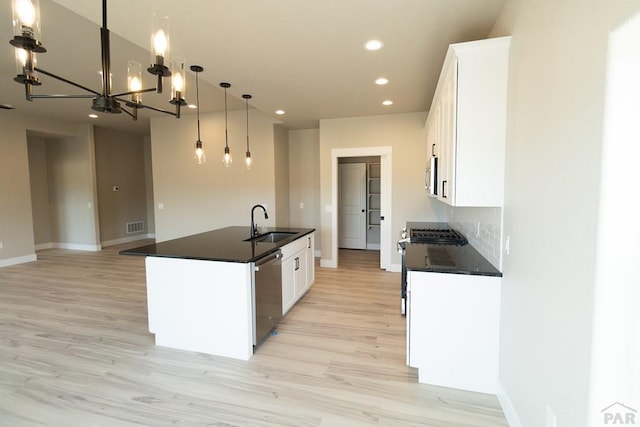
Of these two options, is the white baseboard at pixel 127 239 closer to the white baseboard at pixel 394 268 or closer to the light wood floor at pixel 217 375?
the light wood floor at pixel 217 375

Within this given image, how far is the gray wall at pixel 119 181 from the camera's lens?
25.3 feet

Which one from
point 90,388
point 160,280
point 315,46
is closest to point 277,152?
point 315,46

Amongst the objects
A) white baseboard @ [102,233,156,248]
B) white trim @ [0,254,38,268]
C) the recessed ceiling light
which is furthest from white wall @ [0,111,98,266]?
the recessed ceiling light

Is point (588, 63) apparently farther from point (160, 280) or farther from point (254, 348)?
point (160, 280)

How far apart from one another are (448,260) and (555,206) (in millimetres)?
1181

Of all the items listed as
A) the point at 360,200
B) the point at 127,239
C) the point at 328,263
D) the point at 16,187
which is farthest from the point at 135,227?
the point at 360,200

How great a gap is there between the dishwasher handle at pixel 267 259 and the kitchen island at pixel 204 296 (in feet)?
0.14

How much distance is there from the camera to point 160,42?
174 centimetres

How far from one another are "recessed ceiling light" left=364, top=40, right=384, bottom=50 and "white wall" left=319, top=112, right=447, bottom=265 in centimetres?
254

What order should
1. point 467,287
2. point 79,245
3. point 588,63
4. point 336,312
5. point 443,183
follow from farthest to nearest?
point 79,245 < point 336,312 < point 443,183 < point 467,287 < point 588,63

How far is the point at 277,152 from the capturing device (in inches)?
238

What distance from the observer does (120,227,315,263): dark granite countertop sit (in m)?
2.56

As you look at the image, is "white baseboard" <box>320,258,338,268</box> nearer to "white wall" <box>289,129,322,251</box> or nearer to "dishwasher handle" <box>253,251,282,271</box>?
"white wall" <box>289,129,322,251</box>

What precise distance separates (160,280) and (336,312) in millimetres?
1955
